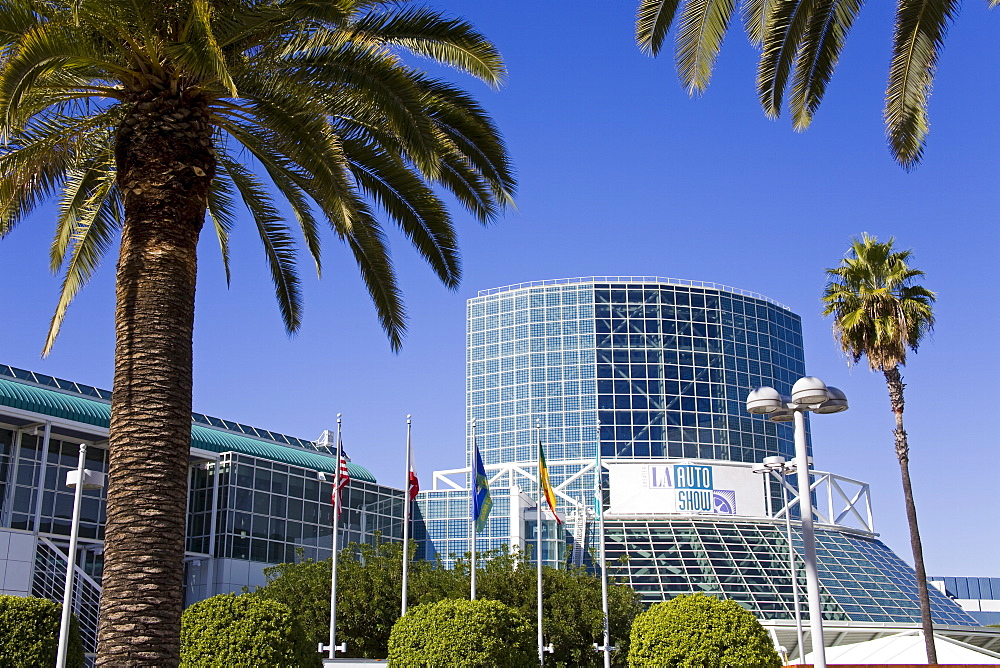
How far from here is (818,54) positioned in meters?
15.7

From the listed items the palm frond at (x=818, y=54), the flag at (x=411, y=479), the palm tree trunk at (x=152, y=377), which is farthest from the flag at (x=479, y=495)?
the palm tree trunk at (x=152, y=377)

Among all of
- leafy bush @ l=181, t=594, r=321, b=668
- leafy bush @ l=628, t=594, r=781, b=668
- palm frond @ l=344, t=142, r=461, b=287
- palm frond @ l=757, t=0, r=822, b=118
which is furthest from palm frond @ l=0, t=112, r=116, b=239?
leafy bush @ l=628, t=594, r=781, b=668

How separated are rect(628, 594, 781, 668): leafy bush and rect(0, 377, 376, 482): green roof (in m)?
17.8

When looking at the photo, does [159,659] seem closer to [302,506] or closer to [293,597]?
[293,597]

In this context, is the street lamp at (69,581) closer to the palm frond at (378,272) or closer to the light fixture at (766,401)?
the palm frond at (378,272)

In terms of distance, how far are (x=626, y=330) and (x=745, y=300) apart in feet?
36.6

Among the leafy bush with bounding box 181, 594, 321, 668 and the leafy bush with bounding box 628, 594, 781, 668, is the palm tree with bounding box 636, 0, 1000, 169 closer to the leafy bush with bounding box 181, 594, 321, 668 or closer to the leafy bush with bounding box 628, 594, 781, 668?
the leafy bush with bounding box 628, 594, 781, 668

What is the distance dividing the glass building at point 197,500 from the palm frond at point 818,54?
27.8 m

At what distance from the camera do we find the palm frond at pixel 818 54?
1494cm

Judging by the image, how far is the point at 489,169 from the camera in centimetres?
1688

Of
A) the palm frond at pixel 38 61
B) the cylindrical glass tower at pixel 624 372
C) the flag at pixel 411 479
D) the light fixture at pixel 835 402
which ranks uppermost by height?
the cylindrical glass tower at pixel 624 372

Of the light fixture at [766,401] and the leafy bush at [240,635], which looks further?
the leafy bush at [240,635]

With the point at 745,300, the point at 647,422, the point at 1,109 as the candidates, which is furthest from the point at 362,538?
the point at 745,300

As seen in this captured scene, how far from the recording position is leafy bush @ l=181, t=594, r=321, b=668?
Result: 1773 cm
